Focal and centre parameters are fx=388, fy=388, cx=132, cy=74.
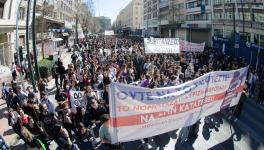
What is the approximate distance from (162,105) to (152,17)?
416ft

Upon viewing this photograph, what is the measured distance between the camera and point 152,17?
135m

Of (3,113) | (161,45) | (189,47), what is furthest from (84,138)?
(189,47)

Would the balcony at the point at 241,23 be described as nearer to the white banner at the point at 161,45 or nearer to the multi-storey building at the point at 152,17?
the white banner at the point at 161,45

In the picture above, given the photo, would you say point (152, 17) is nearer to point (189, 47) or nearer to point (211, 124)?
point (189, 47)

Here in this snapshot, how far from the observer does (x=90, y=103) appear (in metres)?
11.6

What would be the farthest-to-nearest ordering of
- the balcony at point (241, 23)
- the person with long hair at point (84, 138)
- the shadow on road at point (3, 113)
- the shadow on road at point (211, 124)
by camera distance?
the balcony at point (241, 23) < the shadow on road at point (3, 113) < the shadow on road at point (211, 124) < the person with long hair at point (84, 138)

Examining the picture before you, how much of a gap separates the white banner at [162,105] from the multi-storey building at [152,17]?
105 m

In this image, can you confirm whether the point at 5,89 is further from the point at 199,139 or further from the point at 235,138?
the point at 235,138

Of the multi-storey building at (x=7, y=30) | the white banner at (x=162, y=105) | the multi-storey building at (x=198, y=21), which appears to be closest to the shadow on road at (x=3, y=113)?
the white banner at (x=162, y=105)

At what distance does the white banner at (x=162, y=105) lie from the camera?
8938mm

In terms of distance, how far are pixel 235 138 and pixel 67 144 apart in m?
5.82

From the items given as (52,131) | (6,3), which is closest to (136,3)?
(6,3)

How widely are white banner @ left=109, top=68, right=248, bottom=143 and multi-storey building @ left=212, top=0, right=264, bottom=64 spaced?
20309mm

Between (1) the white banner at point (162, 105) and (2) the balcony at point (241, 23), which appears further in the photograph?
(2) the balcony at point (241, 23)
